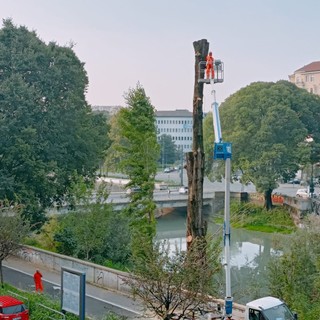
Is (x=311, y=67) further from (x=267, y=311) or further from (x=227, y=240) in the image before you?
(x=227, y=240)

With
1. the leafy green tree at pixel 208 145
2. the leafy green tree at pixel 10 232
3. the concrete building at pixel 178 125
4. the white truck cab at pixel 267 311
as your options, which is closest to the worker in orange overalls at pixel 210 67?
the white truck cab at pixel 267 311

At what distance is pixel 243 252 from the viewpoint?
39.3 meters

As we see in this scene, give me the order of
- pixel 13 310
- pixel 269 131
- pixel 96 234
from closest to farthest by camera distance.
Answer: pixel 13 310 < pixel 96 234 < pixel 269 131

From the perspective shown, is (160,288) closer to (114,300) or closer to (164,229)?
(114,300)

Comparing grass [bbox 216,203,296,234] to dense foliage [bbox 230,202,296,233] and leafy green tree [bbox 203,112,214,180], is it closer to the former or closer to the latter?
dense foliage [bbox 230,202,296,233]

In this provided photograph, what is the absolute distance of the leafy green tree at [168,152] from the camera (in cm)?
11438

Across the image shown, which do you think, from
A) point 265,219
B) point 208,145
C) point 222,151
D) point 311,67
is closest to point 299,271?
point 222,151

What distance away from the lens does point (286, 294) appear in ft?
66.4

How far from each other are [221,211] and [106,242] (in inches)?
1125

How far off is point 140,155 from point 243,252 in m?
14.3

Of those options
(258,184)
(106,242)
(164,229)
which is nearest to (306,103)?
(258,184)

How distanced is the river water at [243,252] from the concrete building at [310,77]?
5835 centimetres

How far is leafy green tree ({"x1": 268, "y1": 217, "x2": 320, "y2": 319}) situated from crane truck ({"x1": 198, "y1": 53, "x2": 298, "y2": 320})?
3.68m

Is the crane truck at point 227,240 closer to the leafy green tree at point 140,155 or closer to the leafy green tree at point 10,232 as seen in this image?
the leafy green tree at point 10,232
